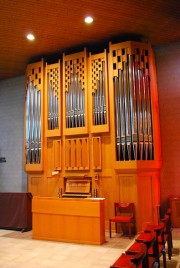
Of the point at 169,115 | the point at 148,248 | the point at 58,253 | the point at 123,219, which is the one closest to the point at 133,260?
the point at 148,248

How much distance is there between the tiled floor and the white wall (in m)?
2.90

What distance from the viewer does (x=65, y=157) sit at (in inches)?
266

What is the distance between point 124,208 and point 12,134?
4516 mm

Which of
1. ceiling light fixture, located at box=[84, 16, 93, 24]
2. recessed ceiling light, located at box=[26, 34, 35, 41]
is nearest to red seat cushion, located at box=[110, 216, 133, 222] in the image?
ceiling light fixture, located at box=[84, 16, 93, 24]

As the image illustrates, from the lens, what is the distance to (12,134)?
8.75 metres

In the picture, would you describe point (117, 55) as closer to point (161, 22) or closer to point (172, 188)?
point (161, 22)

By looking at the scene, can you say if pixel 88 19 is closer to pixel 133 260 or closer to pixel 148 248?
pixel 148 248

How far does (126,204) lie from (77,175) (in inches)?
54.6

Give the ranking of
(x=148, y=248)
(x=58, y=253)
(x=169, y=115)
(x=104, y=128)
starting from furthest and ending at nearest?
(x=169, y=115), (x=104, y=128), (x=58, y=253), (x=148, y=248)

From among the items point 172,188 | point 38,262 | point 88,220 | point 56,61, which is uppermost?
point 56,61

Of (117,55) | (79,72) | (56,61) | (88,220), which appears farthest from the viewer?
(56,61)

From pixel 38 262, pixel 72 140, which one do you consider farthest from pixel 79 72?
pixel 38 262

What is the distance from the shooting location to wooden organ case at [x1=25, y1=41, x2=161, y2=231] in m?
6.02

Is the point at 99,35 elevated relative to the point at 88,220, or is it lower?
elevated
